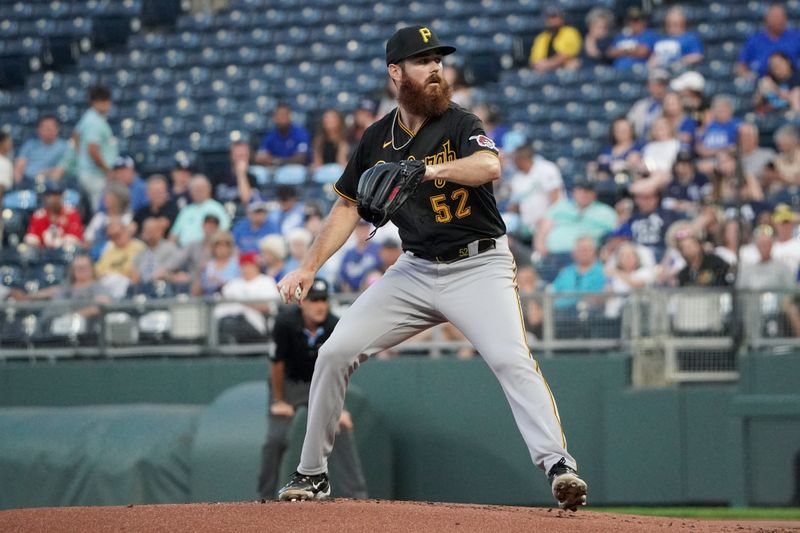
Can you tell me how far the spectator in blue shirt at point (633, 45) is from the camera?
1274cm

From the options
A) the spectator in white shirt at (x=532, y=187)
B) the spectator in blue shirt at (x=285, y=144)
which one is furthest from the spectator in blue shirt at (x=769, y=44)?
the spectator in blue shirt at (x=285, y=144)

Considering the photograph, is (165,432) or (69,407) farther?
(69,407)

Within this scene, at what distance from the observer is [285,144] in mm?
12531

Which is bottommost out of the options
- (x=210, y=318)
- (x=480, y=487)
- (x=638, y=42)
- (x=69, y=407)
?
(x=480, y=487)

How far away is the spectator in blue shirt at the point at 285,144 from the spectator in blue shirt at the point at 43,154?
2.15m

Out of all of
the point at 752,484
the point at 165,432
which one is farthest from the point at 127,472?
the point at 752,484

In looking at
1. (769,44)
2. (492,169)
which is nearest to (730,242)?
(769,44)

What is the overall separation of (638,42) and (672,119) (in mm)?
1925

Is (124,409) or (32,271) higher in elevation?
(32,271)

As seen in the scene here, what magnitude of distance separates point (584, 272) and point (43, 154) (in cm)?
623

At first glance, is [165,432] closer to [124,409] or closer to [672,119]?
[124,409]

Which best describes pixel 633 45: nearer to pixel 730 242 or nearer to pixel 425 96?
pixel 730 242

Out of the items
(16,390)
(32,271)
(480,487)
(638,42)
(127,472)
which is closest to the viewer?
(127,472)

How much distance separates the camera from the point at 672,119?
11.1 m
